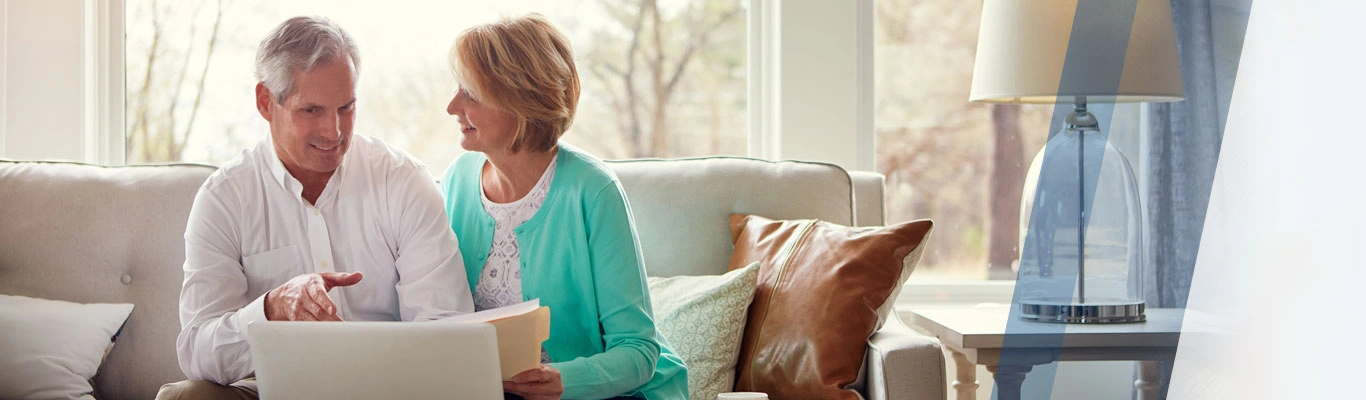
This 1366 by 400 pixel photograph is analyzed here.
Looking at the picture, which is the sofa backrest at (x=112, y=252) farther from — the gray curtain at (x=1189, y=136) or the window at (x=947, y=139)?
the gray curtain at (x=1189, y=136)

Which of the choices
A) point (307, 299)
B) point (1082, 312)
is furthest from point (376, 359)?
point (1082, 312)

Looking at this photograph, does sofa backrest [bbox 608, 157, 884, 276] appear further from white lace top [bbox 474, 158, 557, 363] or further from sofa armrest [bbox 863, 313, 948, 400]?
white lace top [bbox 474, 158, 557, 363]

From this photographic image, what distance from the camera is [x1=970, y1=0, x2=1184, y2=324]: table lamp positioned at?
1.77 feet

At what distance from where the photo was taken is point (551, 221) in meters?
1.50

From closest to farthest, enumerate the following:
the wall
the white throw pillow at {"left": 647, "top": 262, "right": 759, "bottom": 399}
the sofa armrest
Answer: the sofa armrest → the white throw pillow at {"left": 647, "top": 262, "right": 759, "bottom": 399} → the wall

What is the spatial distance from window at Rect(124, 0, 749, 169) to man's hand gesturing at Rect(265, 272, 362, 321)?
4.83 ft

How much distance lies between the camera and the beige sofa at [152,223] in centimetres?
202

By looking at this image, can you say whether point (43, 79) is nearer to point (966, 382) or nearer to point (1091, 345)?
point (966, 382)

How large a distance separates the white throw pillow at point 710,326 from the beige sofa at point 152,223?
232mm

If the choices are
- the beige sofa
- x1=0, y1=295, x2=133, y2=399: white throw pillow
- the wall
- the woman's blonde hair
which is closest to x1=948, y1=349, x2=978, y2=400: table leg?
the beige sofa

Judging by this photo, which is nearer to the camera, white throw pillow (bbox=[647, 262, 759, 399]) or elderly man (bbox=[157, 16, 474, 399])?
elderly man (bbox=[157, 16, 474, 399])

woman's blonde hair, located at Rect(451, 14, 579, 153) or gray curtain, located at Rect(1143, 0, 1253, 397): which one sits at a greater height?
woman's blonde hair, located at Rect(451, 14, 579, 153)

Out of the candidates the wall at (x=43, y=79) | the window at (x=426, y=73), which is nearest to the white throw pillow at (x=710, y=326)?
the window at (x=426, y=73)

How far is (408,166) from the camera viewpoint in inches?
63.1
